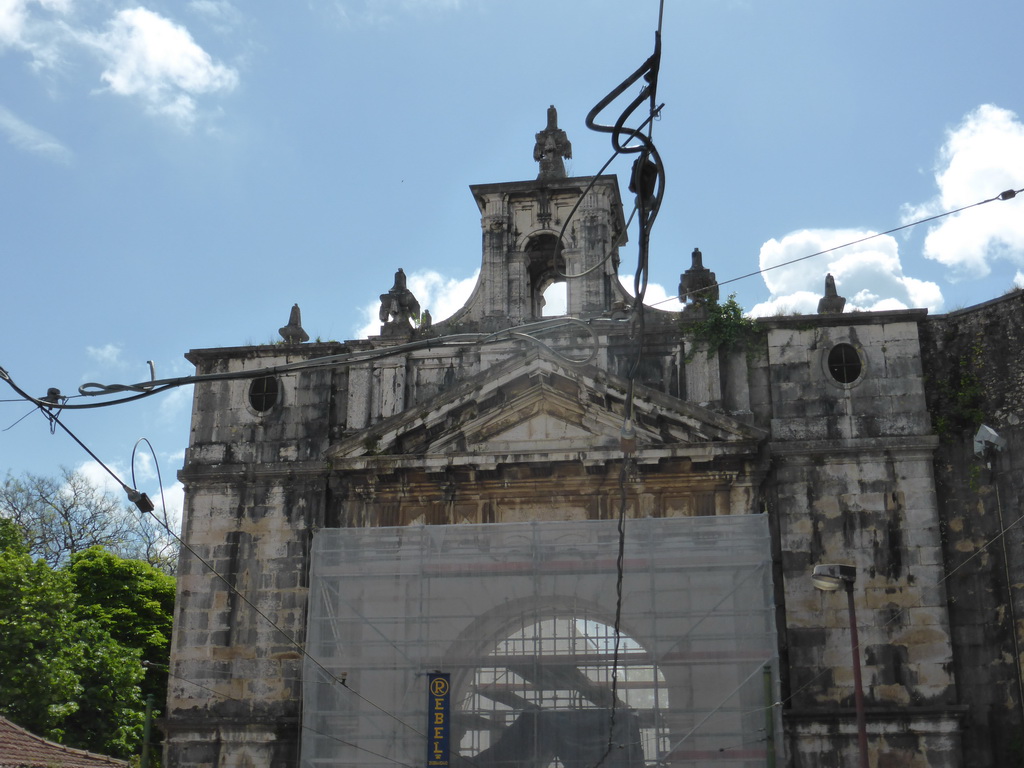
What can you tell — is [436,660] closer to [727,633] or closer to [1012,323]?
[727,633]

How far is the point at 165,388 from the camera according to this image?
10.4 metres

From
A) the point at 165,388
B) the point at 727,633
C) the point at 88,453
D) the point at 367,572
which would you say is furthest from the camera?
the point at 367,572

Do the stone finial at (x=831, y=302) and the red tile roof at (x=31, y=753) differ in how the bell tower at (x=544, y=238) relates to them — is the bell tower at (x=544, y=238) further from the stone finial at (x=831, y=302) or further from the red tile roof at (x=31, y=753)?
the red tile roof at (x=31, y=753)

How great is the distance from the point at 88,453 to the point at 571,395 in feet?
25.8

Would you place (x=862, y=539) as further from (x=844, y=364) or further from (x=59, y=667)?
(x=59, y=667)

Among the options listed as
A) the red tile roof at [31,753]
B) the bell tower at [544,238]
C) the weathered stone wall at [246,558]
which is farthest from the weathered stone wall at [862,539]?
the red tile roof at [31,753]

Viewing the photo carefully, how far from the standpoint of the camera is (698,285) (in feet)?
61.4

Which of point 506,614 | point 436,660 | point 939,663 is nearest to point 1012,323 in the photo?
point 939,663

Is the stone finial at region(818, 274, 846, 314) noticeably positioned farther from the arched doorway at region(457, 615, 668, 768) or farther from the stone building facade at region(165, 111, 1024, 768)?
the arched doorway at region(457, 615, 668, 768)

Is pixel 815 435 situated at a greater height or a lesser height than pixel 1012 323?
lesser

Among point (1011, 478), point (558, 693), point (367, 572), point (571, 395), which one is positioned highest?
point (571, 395)

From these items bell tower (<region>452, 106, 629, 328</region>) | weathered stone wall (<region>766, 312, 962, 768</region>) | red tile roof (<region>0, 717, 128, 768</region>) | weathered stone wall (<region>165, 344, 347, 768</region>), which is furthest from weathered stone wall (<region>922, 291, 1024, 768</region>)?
red tile roof (<region>0, 717, 128, 768</region>)

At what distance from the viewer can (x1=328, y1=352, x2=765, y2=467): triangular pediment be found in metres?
17.5

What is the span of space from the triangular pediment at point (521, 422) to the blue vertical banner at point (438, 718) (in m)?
3.14
